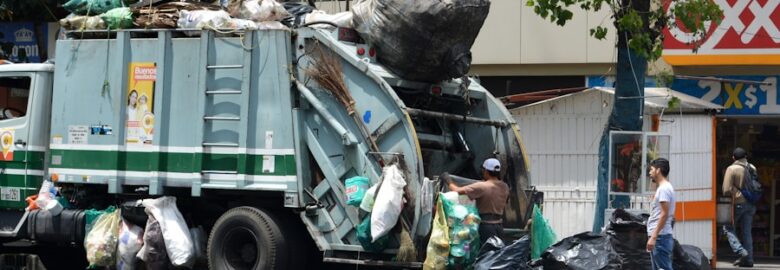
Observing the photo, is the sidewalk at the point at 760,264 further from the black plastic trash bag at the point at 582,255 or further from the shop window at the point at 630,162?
the black plastic trash bag at the point at 582,255

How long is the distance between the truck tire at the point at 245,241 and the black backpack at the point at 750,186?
6956 mm

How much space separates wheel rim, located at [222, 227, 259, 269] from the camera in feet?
33.4

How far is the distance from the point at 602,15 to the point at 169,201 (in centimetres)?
748

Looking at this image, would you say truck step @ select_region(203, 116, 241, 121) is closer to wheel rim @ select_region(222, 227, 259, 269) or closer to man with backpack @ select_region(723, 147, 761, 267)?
wheel rim @ select_region(222, 227, 259, 269)

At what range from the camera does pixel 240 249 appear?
10258mm

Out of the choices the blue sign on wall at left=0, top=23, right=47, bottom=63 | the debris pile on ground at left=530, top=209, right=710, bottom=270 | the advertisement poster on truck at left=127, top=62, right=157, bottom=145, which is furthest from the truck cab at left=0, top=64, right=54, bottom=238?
the blue sign on wall at left=0, top=23, right=47, bottom=63

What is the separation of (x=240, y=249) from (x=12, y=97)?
3245 mm

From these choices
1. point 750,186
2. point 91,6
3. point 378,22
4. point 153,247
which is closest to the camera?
point 378,22

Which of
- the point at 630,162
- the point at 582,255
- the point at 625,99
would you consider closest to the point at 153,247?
the point at 582,255

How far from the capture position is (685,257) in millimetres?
10516

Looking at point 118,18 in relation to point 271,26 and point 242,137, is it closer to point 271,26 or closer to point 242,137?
point 271,26

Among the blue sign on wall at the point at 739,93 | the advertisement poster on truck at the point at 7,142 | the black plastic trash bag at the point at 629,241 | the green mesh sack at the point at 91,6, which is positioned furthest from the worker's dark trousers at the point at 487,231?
the blue sign on wall at the point at 739,93

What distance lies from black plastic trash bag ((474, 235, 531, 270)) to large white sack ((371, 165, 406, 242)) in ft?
2.56

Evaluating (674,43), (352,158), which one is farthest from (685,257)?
(674,43)
